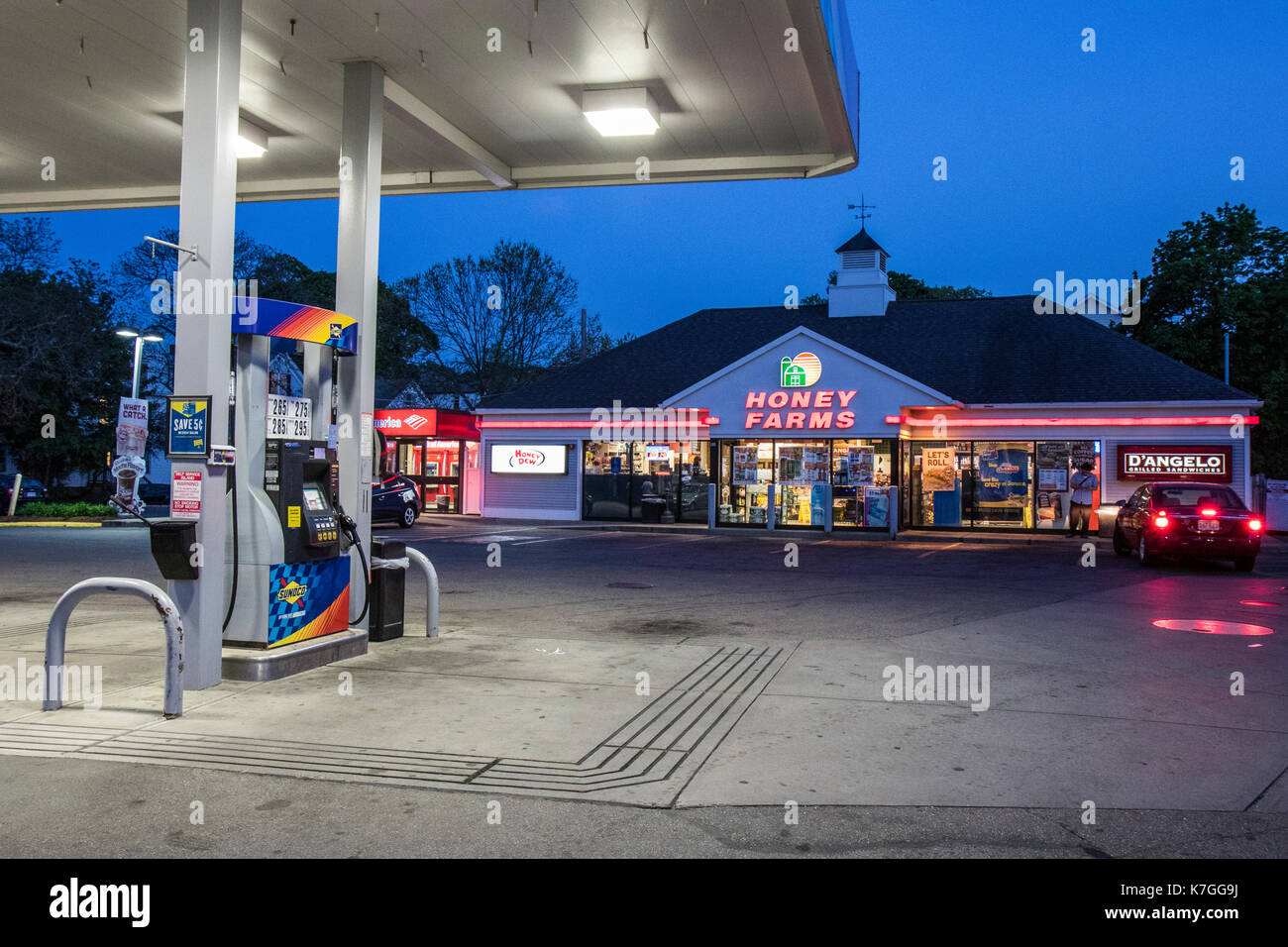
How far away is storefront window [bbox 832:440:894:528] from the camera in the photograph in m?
26.3

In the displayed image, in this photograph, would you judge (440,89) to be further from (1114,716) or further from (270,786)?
(1114,716)

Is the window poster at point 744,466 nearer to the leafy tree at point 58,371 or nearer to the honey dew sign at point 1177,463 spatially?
the honey dew sign at point 1177,463

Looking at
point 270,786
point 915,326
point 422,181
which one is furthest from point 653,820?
point 915,326

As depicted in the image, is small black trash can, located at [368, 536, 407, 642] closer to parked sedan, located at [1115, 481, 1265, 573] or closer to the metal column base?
the metal column base

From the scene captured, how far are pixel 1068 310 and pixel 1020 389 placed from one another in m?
6.20

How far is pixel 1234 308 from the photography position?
37.1 m

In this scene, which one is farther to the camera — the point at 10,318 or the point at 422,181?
the point at 10,318

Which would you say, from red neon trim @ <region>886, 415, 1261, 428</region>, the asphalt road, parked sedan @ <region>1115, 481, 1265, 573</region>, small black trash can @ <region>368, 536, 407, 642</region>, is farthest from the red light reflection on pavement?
red neon trim @ <region>886, 415, 1261, 428</region>

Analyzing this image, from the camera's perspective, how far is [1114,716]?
640cm

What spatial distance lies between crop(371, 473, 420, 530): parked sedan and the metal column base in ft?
61.8

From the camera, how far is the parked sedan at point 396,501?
26.6 m

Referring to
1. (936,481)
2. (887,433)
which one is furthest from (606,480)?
(936,481)

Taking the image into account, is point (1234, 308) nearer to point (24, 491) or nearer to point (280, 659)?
point (280, 659)

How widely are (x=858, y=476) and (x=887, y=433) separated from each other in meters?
1.44
